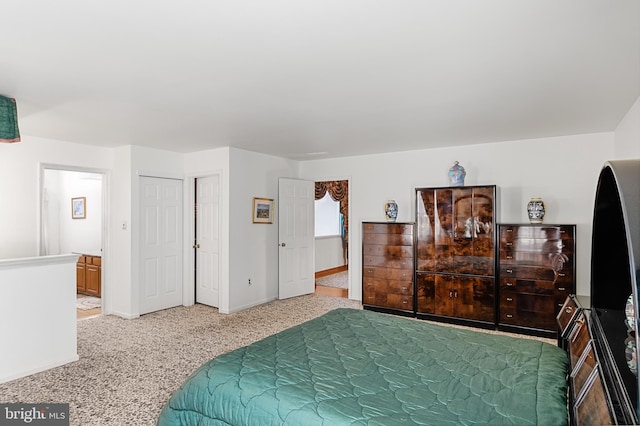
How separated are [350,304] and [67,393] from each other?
3909 mm

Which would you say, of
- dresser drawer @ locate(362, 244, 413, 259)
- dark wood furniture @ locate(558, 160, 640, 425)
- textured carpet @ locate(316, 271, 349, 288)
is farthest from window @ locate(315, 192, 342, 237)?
dark wood furniture @ locate(558, 160, 640, 425)

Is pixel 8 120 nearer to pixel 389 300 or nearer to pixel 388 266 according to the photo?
pixel 388 266

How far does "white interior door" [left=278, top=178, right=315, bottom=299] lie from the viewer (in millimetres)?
6223

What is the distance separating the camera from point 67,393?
297cm

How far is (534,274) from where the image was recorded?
4359 millimetres

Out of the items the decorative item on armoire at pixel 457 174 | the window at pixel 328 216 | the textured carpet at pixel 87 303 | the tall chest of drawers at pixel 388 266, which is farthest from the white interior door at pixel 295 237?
the textured carpet at pixel 87 303

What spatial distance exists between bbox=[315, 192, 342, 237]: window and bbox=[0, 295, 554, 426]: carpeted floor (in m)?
3.74

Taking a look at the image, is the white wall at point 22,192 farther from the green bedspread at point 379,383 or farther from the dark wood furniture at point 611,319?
the dark wood furniture at point 611,319

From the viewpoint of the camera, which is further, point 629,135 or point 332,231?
point 332,231

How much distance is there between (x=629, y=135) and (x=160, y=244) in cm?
585

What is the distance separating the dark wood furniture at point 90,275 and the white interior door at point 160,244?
1457mm

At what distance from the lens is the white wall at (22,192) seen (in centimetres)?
430

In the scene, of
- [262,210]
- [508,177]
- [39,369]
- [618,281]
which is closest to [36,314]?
[39,369]

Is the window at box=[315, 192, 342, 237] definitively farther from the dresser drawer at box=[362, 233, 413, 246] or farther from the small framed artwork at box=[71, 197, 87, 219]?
the small framed artwork at box=[71, 197, 87, 219]
